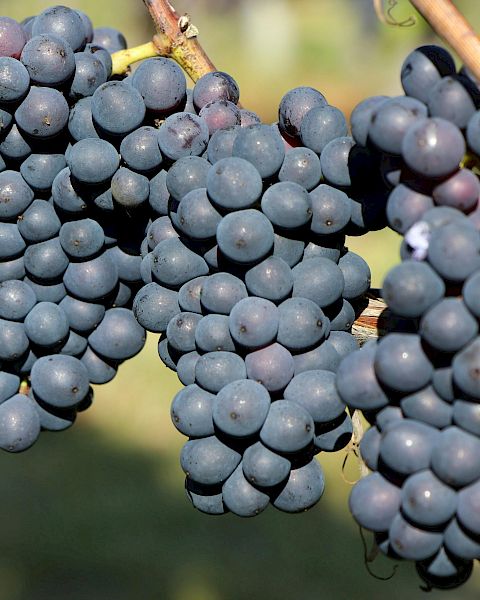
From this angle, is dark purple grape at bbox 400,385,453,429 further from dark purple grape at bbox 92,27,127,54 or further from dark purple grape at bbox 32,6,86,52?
dark purple grape at bbox 92,27,127,54

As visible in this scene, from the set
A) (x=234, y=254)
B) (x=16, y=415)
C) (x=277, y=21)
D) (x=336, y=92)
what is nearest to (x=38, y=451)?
(x=16, y=415)

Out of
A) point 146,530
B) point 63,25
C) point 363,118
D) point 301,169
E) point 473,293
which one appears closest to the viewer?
point 473,293

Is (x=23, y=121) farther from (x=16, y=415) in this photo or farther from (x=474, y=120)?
(x=474, y=120)

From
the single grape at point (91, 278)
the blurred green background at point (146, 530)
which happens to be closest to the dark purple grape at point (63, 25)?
the single grape at point (91, 278)

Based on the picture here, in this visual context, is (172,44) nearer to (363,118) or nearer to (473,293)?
(363,118)

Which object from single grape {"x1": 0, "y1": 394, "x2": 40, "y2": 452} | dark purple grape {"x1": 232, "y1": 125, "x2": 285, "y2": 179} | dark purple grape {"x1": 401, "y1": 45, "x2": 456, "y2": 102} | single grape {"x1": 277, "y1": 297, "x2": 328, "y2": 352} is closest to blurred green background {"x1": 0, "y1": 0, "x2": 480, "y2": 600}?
single grape {"x1": 0, "y1": 394, "x2": 40, "y2": 452}

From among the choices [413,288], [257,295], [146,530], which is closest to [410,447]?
[413,288]
